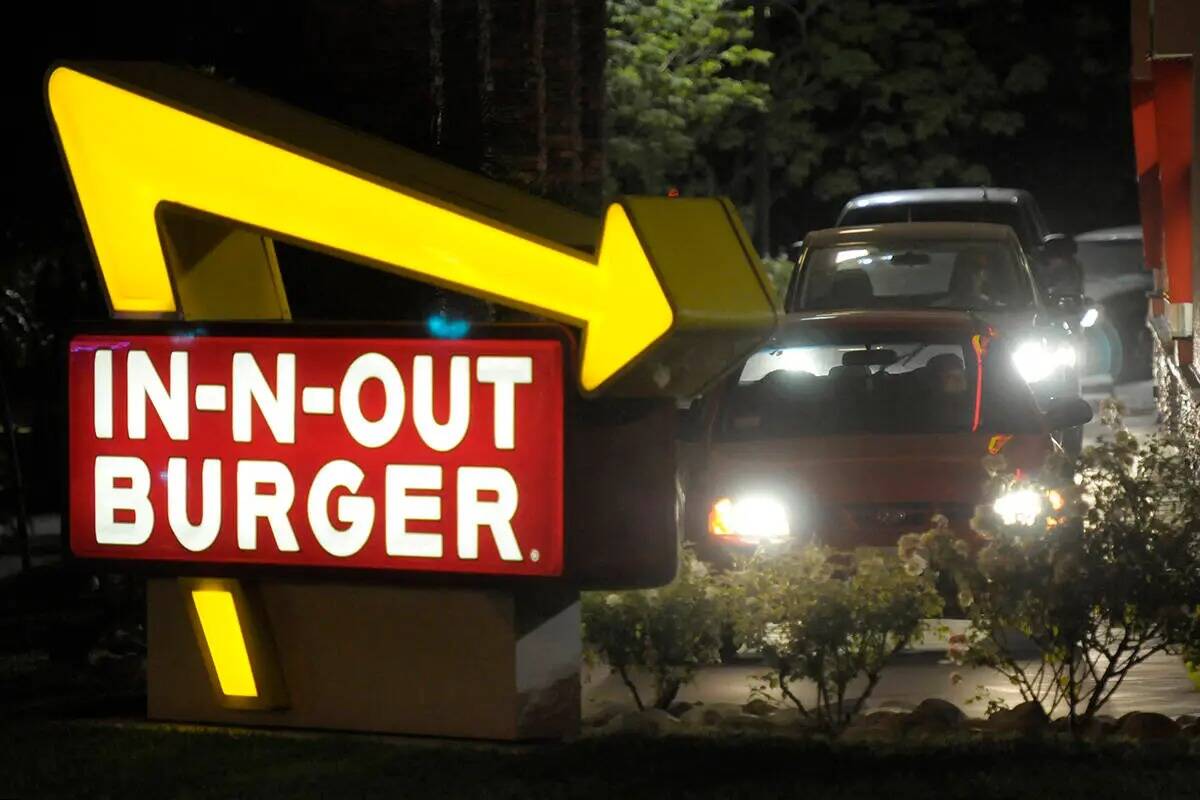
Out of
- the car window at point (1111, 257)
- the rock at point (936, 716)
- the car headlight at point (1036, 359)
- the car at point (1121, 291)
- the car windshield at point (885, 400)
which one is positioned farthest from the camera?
the car window at point (1111, 257)

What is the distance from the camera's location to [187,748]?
802cm

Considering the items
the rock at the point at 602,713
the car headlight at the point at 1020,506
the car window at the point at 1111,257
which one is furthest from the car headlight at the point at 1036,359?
the car window at the point at 1111,257

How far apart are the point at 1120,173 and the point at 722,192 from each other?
10932 mm

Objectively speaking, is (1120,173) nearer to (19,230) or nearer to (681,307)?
(19,230)

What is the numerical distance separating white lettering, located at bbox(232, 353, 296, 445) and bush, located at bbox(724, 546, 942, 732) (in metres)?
1.79

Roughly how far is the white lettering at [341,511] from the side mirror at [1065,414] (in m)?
3.90

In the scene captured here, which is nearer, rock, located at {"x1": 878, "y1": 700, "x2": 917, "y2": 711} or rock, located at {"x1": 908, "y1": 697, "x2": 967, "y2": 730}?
rock, located at {"x1": 908, "y1": 697, "x2": 967, "y2": 730}

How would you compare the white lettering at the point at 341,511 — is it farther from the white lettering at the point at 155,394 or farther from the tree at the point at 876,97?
the tree at the point at 876,97

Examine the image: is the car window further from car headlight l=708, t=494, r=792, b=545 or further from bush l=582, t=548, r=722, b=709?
bush l=582, t=548, r=722, b=709

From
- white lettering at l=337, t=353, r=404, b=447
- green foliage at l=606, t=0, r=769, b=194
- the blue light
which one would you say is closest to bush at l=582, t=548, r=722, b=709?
white lettering at l=337, t=353, r=404, b=447

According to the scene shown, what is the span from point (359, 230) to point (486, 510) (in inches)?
40.8

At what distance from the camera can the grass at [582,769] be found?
7.12 metres

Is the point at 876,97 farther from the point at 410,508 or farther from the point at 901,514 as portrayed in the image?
the point at 410,508

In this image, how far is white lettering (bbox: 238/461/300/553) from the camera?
8055 millimetres
